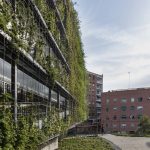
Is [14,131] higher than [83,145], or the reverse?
[14,131]

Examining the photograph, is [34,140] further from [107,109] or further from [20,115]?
[107,109]

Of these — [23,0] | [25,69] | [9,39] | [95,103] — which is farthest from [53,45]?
[95,103]

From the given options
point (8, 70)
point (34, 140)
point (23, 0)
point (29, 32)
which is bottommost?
point (34, 140)

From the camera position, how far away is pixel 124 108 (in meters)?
104

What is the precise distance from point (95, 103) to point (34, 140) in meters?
118

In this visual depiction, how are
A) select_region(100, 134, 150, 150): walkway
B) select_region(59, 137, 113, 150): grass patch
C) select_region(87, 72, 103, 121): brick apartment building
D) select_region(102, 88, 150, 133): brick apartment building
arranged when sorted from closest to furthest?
select_region(59, 137, 113, 150): grass patch < select_region(100, 134, 150, 150): walkway < select_region(102, 88, 150, 133): brick apartment building < select_region(87, 72, 103, 121): brick apartment building

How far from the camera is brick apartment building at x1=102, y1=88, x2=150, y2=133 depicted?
99.8 metres

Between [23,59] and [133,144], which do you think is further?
[133,144]

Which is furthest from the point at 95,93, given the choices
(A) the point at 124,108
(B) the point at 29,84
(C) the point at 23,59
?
(C) the point at 23,59

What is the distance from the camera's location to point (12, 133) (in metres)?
10.4

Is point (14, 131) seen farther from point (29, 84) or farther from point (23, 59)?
point (29, 84)

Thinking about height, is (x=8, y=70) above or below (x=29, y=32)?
below

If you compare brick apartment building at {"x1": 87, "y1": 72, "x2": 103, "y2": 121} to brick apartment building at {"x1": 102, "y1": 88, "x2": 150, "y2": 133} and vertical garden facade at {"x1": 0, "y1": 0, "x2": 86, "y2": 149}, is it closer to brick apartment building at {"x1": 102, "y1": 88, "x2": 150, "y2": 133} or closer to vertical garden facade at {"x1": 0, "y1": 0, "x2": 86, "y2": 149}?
brick apartment building at {"x1": 102, "y1": 88, "x2": 150, "y2": 133}

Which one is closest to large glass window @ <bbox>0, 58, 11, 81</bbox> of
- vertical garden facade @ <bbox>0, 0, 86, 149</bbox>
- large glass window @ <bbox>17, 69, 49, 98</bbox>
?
vertical garden facade @ <bbox>0, 0, 86, 149</bbox>
